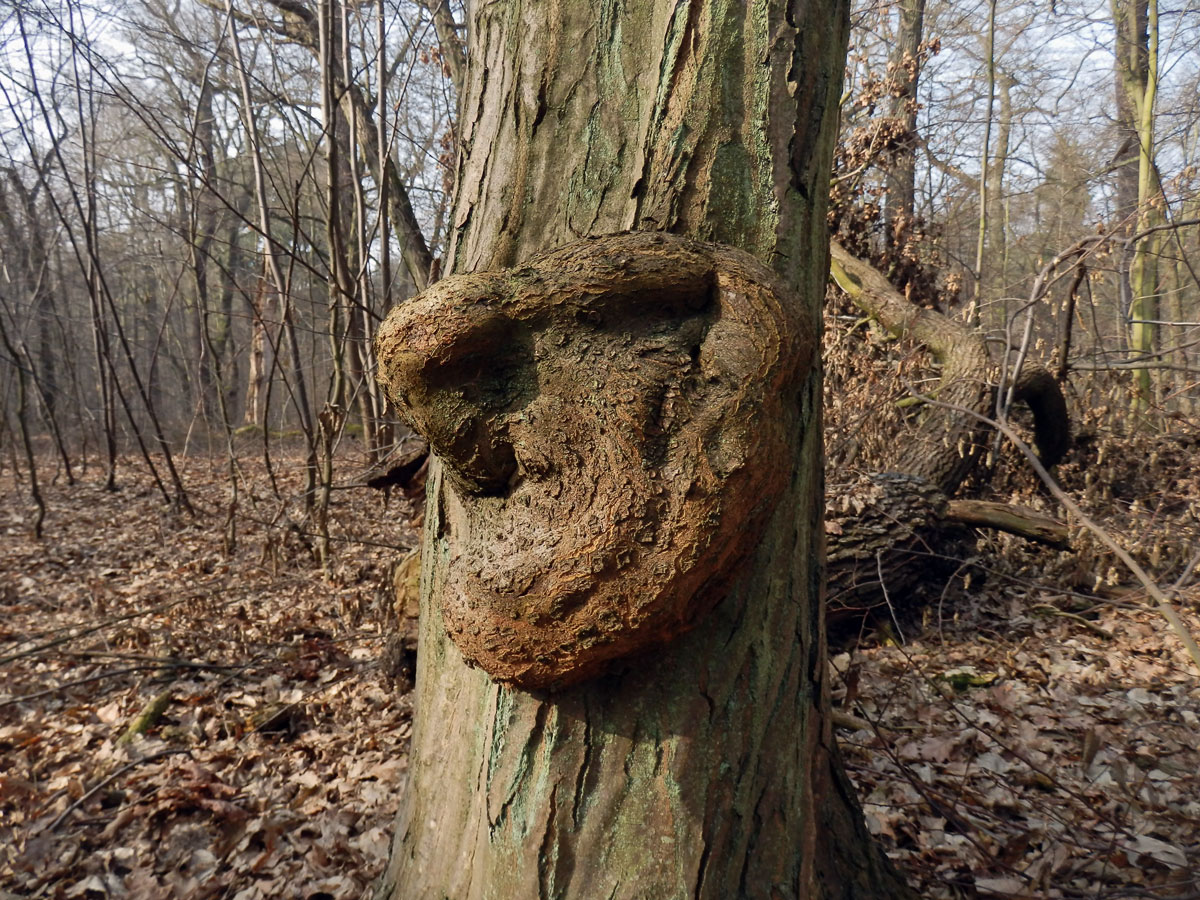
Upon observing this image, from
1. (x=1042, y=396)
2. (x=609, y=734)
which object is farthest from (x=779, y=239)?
(x=1042, y=396)

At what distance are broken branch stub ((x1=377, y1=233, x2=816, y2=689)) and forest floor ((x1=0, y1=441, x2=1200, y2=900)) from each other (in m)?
1.69

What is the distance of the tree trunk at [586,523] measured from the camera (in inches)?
64.8

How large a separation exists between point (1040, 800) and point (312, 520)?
5.54 metres

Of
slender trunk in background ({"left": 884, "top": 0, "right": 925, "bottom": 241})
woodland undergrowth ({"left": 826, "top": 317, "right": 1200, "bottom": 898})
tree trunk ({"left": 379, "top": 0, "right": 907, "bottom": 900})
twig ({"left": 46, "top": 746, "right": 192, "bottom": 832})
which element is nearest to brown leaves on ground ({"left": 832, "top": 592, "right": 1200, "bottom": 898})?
woodland undergrowth ({"left": 826, "top": 317, "right": 1200, "bottom": 898})

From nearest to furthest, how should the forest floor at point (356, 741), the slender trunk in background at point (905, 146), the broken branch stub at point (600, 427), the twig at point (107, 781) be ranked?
the broken branch stub at point (600, 427)
the forest floor at point (356, 741)
the twig at point (107, 781)
the slender trunk in background at point (905, 146)

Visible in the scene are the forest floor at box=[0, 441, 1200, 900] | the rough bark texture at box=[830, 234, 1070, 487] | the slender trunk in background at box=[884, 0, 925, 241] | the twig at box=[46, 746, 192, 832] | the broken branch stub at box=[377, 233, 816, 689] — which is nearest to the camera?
the broken branch stub at box=[377, 233, 816, 689]


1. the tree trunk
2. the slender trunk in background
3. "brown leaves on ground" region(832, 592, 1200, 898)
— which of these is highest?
the slender trunk in background

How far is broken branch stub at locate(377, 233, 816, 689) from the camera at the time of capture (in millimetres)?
1441

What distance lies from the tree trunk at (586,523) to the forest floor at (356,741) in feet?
3.18

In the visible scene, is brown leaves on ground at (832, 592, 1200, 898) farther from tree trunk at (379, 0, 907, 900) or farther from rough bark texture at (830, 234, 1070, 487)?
rough bark texture at (830, 234, 1070, 487)

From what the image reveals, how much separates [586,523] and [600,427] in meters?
0.19

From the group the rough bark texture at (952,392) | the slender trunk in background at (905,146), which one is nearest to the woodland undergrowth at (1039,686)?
the rough bark texture at (952,392)

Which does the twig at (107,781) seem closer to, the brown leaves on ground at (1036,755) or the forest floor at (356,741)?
the forest floor at (356,741)

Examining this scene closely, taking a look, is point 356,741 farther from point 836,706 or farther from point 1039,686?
point 1039,686
